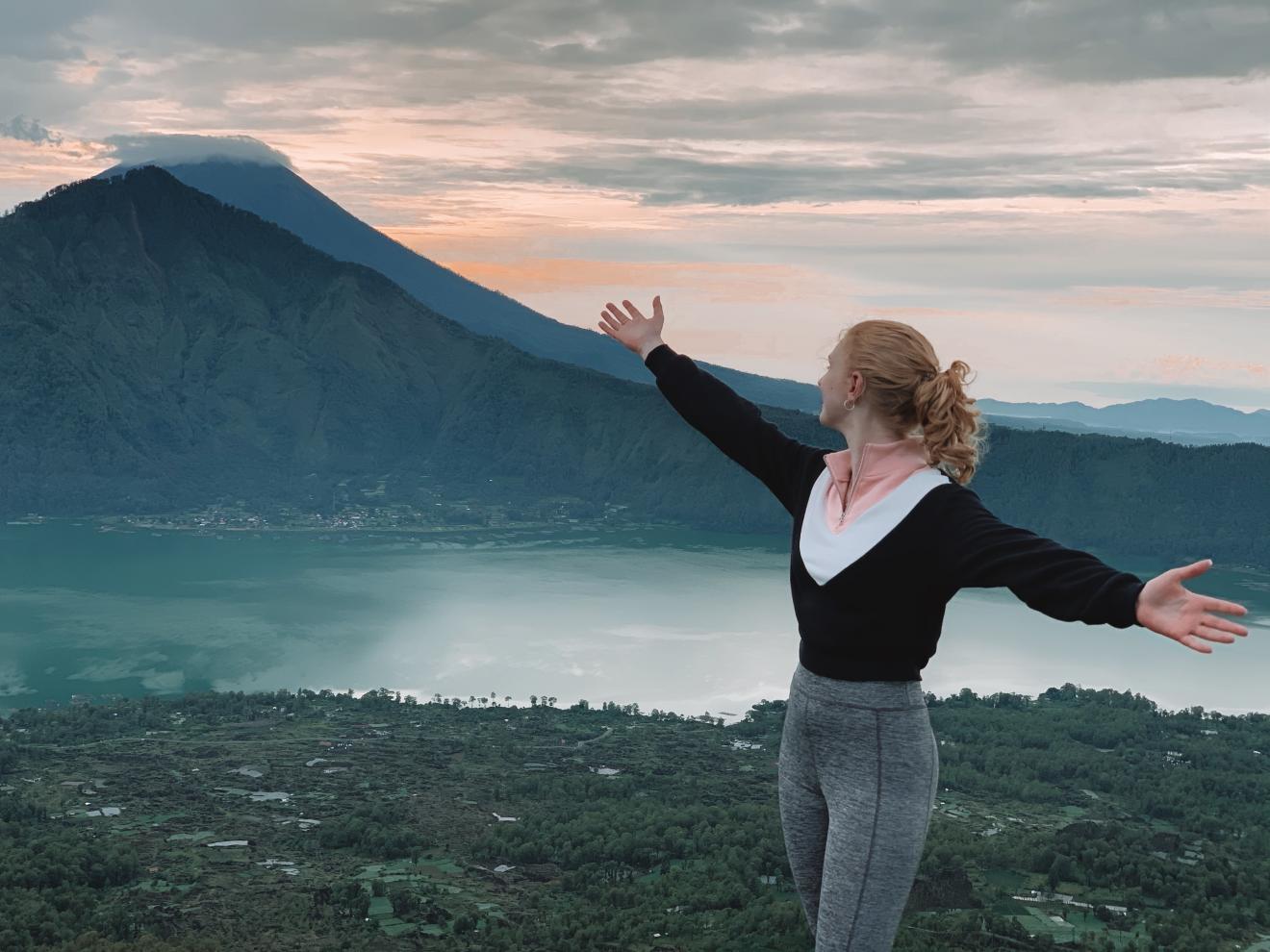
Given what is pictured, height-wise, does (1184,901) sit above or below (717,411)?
below

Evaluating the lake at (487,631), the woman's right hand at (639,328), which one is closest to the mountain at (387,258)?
the lake at (487,631)

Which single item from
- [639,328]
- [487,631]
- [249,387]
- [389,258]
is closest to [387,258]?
[389,258]

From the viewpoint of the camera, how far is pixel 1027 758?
2966 cm

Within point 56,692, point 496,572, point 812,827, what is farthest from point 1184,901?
point 496,572

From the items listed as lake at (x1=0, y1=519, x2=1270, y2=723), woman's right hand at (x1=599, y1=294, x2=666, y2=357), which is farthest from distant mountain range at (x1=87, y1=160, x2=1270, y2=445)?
woman's right hand at (x1=599, y1=294, x2=666, y2=357)

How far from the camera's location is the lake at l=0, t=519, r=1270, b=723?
38.6m

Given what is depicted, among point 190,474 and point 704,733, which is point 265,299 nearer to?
point 190,474

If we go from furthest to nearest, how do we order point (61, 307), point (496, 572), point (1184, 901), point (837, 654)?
point (61, 307)
point (496, 572)
point (1184, 901)
point (837, 654)

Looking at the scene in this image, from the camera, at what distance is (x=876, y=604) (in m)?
1.76

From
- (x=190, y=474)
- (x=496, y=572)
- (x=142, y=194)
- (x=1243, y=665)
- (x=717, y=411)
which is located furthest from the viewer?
(x=142, y=194)

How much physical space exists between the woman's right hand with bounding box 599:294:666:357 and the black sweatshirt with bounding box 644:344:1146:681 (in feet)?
1.41

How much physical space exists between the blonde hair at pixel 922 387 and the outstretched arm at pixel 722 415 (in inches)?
9.6

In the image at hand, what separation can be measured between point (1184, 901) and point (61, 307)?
92767 mm

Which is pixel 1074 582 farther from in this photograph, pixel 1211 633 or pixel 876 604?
pixel 876 604
